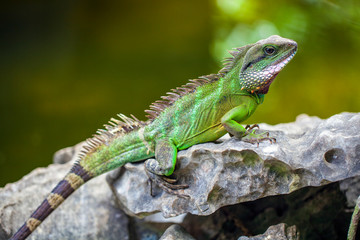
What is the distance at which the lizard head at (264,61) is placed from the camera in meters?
3.03

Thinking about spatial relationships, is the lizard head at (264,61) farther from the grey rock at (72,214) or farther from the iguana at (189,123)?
the grey rock at (72,214)

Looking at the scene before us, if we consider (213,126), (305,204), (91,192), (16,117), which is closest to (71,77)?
(16,117)

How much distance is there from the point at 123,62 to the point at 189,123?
3.13m

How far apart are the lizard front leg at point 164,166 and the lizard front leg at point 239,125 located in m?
0.54

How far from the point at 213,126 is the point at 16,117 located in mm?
3832

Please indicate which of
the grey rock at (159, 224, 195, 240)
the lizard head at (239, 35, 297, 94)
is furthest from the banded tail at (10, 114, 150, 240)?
the lizard head at (239, 35, 297, 94)

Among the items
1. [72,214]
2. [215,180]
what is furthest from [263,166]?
[72,214]

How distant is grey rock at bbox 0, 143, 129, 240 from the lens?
378 cm

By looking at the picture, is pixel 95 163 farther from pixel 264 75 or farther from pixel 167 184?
pixel 264 75

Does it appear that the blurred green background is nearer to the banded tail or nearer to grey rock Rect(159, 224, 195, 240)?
the banded tail

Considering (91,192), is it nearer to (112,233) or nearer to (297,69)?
(112,233)

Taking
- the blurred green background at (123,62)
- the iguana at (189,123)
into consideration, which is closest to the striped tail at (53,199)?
the iguana at (189,123)

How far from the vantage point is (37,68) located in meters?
5.87

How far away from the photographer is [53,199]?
11.6ft
